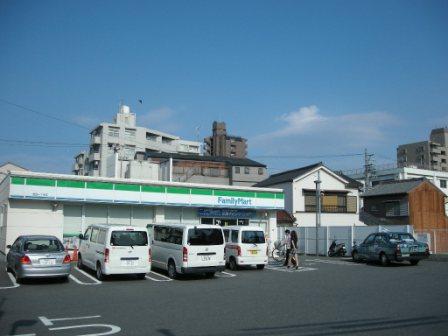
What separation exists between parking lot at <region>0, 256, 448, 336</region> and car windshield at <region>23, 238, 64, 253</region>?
45.3 inches

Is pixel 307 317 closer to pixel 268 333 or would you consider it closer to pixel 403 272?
pixel 268 333

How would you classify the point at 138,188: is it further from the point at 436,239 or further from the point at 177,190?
the point at 436,239

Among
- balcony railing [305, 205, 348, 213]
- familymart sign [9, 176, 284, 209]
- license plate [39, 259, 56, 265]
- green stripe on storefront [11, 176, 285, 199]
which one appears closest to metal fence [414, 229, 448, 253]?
familymart sign [9, 176, 284, 209]

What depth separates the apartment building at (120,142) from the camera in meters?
75.7

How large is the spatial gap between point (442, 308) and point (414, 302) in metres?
0.89

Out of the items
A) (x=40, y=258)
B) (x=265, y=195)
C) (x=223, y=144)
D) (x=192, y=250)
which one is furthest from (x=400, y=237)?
(x=223, y=144)

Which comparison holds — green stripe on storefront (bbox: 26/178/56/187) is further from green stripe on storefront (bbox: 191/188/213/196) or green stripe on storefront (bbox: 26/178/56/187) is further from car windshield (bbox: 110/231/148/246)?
car windshield (bbox: 110/231/148/246)

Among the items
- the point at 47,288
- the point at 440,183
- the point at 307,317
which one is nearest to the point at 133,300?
the point at 47,288

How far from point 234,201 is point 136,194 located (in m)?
6.26

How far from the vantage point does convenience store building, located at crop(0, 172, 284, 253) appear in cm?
2222

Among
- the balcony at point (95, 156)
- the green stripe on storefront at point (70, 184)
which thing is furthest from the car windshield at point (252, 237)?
the balcony at point (95, 156)

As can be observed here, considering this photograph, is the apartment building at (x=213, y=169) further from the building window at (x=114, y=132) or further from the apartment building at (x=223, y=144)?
the apartment building at (x=223, y=144)

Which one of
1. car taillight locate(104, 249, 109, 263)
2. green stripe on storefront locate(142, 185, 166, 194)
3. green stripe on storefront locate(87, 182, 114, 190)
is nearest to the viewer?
car taillight locate(104, 249, 109, 263)

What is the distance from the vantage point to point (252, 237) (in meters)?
20.3
